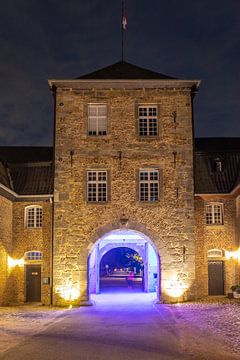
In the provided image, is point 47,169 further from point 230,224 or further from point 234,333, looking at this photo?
point 234,333

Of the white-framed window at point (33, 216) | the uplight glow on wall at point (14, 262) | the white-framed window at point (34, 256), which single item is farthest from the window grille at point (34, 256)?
the white-framed window at point (33, 216)

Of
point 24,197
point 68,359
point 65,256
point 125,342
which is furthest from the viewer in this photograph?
point 24,197

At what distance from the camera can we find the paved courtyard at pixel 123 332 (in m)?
11.1

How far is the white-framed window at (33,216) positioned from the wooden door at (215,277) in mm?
8010

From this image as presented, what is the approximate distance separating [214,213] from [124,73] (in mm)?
7689

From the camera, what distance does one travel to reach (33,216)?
952 inches

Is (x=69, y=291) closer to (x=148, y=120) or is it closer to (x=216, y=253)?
(x=216, y=253)

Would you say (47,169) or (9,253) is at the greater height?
(47,169)

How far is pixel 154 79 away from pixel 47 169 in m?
6.83

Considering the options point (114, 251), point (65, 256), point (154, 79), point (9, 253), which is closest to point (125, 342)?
point (65, 256)

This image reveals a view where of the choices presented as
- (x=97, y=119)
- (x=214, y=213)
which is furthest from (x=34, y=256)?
(x=214, y=213)

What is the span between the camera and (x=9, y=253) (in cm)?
2333

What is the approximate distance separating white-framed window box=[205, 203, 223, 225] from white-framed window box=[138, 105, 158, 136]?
14.0 ft

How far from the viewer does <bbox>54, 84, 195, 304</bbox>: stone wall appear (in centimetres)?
2262
